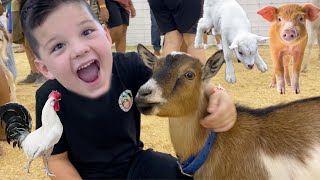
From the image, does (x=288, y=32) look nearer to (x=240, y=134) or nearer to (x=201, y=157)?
(x=240, y=134)

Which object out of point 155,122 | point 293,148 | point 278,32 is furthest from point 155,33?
point 293,148

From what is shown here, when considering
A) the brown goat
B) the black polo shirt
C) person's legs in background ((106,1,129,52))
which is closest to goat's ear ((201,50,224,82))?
the brown goat

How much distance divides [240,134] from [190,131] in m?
0.22

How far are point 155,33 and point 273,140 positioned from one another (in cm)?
674

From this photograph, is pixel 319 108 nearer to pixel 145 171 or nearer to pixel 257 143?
pixel 257 143

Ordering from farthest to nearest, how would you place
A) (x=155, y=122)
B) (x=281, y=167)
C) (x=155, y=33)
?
(x=155, y=33)
(x=155, y=122)
(x=281, y=167)

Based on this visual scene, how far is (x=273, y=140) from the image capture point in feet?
6.05

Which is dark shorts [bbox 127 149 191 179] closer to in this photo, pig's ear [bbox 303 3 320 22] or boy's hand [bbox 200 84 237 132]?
boy's hand [bbox 200 84 237 132]

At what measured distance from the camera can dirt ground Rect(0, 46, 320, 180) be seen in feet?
10.5

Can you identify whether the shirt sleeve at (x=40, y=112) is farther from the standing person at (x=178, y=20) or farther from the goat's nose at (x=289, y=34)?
the standing person at (x=178, y=20)

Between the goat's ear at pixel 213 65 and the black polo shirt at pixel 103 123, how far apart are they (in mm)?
341

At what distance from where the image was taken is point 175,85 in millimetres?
1706

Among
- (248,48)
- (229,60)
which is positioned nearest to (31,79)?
(229,60)

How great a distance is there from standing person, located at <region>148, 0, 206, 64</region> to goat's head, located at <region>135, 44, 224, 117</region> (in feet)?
4.82
